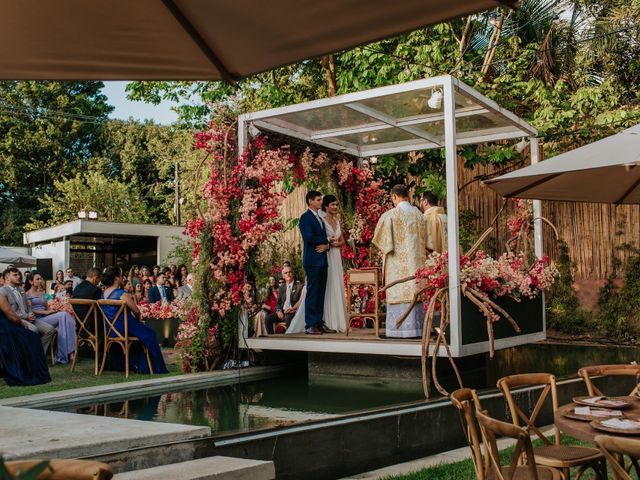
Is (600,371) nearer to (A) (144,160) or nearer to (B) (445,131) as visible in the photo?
(B) (445,131)

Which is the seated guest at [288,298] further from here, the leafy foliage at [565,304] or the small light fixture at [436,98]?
the leafy foliage at [565,304]

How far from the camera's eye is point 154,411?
6461 mm

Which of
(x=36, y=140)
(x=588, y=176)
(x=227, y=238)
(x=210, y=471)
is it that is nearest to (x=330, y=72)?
(x=227, y=238)

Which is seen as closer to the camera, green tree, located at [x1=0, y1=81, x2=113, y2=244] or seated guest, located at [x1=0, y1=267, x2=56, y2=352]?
seated guest, located at [x1=0, y1=267, x2=56, y2=352]

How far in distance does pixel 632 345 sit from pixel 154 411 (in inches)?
334

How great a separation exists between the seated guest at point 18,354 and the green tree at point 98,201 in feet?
64.5

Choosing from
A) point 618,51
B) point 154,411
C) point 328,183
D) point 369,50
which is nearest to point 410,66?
point 369,50

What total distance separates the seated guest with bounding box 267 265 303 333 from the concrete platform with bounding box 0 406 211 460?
5807mm

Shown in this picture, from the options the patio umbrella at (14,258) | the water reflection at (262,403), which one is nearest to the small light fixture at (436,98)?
the water reflection at (262,403)

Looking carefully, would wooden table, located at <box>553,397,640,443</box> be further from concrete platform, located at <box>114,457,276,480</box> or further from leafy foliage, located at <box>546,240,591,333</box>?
leafy foliage, located at <box>546,240,591,333</box>

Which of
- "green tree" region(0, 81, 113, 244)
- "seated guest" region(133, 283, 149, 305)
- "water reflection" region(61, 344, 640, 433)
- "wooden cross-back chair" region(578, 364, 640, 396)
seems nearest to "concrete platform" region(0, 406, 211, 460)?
"water reflection" region(61, 344, 640, 433)

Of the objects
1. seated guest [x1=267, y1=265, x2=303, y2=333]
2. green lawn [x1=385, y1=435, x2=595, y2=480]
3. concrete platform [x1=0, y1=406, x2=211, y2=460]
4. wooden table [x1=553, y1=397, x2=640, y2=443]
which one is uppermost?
seated guest [x1=267, y1=265, x2=303, y2=333]

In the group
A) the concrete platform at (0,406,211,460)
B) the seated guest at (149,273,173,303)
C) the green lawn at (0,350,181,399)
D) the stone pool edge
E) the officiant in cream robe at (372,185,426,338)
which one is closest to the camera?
the concrete platform at (0,406,211,460)

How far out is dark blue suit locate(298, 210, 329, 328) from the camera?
9.34 m
